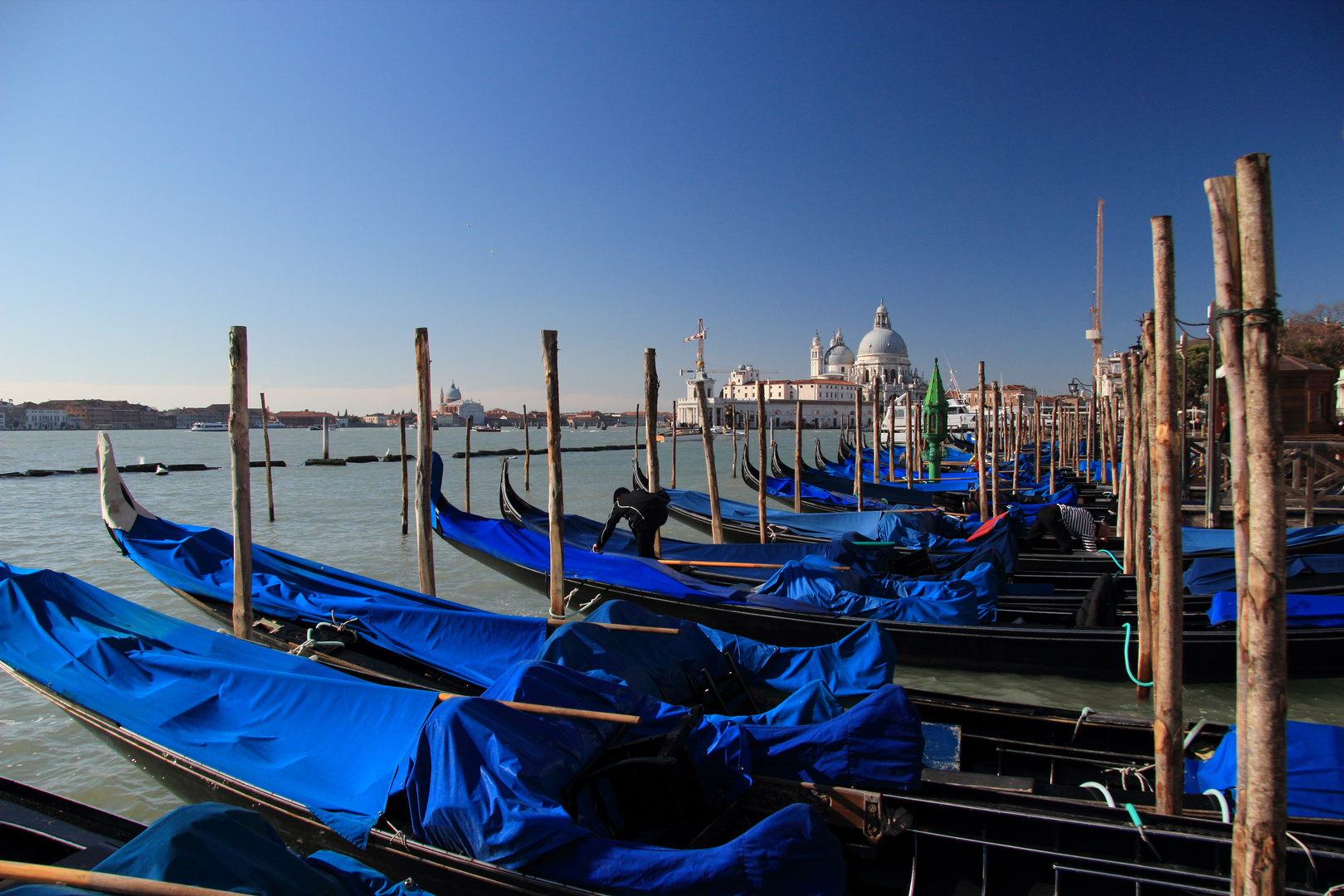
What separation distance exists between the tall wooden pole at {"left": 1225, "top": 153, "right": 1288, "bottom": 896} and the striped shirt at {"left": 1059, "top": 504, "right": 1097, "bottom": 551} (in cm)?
585

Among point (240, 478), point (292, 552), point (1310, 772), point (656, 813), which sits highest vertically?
point (240, 478)

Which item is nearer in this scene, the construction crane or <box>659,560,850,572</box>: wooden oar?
<box>659,560,850,572</box>: wooden oar


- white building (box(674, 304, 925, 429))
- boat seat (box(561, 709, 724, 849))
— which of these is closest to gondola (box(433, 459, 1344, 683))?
boat seat (box(561, 709, 724, 849))

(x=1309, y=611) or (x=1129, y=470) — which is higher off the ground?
(x=1129, y=470)

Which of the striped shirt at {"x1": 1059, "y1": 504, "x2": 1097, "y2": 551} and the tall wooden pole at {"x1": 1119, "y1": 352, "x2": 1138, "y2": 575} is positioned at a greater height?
the tall wooden pole at {"x1": 1119, "y1": 352, "x2": 1138, "y2": 575}

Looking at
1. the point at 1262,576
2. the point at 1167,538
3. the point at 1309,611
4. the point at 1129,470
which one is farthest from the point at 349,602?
the point at 1129,470

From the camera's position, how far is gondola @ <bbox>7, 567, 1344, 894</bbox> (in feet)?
5.91

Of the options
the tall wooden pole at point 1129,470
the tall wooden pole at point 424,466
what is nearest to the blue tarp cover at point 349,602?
the tall wooden pole at point 424,466

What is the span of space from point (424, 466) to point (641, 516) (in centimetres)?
164

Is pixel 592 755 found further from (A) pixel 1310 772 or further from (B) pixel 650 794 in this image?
(A) pixel 1310 772

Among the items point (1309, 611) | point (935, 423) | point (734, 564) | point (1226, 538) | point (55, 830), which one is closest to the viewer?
point (55, 830)

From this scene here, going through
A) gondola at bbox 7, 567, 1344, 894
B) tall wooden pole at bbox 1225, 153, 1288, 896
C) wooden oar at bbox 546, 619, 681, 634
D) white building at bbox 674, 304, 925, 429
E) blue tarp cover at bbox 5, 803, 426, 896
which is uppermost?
white building at bbox 674, 304, 925, 429

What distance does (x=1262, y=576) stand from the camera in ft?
4.74

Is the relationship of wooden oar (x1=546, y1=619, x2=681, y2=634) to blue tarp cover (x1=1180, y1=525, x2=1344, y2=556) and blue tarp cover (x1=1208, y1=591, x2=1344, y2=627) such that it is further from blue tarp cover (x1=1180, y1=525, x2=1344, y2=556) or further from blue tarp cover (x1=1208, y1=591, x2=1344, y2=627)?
blue tarp cover (x1=1180, y1=525, x2=1344, y2=556)
